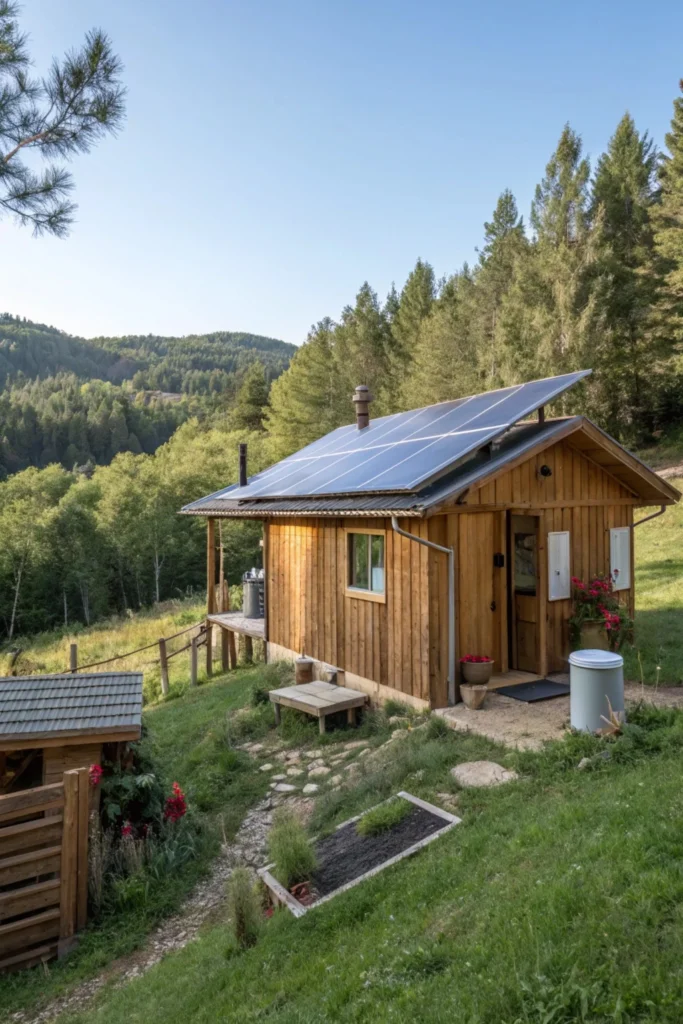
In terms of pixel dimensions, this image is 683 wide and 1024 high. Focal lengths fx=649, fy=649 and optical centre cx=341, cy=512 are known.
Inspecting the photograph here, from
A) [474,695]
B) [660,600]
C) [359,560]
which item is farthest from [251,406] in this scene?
[474,695]

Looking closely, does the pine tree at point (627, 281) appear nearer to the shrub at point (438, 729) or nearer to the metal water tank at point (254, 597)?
the metal water tank at point (254, 597)

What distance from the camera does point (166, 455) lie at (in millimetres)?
53344

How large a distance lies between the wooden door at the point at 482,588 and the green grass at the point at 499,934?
3.16m

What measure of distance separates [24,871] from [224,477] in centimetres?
3471

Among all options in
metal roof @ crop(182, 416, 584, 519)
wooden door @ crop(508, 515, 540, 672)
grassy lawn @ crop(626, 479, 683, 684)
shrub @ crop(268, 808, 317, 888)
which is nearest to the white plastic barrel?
grassy lawn @ crop(626, 479, 683, 684)

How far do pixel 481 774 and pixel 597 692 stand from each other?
1.38m

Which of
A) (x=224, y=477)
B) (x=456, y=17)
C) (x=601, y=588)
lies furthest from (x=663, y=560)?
(x=224, y=477)

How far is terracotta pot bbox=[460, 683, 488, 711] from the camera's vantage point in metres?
8.01

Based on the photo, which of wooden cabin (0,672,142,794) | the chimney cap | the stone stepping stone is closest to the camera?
the stone stepping stone

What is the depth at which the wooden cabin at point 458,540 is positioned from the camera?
837 cm

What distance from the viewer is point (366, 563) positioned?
9.61 metres

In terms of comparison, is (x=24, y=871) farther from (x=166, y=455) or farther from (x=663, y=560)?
(x=166, y=455)

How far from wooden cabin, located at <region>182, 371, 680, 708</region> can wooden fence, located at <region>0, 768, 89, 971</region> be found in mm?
4370

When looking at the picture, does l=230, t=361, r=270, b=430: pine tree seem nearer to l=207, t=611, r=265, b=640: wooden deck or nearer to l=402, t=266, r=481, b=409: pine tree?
l=402, t=266, r=481, b=409: pine tree
